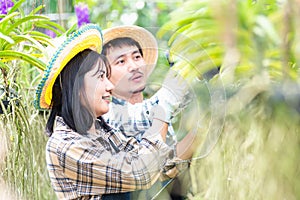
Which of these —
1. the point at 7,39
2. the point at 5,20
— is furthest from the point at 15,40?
the point at 7,39

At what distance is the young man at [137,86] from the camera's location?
87cm

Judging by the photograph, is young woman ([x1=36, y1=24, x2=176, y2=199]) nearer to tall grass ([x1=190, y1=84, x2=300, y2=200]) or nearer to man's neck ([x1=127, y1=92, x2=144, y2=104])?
man's neck ([x1=127, y1=92, x2=144, y2=104])

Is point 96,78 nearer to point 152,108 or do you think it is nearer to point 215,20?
point 152,108

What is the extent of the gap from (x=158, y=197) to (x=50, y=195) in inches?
66.7

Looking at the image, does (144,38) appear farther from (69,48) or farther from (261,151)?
(69,48)

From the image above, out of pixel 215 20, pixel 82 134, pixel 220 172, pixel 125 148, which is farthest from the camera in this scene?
pixel 82 134

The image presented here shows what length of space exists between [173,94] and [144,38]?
0.41 ft

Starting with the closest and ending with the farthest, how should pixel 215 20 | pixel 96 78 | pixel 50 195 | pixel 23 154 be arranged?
pixel 215 20 → pixel 96 78 → pixel 23 154 → pixel 50 195

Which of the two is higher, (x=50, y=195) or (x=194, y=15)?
(x=194, y=15)

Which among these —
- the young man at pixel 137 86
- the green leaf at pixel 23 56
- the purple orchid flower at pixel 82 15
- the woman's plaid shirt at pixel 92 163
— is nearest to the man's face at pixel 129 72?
the young man at pixel 137 86

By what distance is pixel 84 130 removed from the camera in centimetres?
155

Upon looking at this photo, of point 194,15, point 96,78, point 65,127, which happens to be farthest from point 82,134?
point 194,15

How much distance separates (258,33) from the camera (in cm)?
61

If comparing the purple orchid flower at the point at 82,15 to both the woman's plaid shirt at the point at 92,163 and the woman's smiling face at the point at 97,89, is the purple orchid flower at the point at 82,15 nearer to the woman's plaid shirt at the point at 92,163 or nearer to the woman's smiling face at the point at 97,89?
the woman's plaid shirt at the point at 92,163
